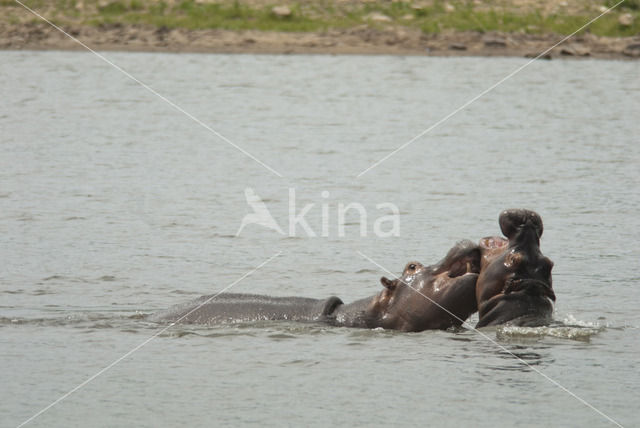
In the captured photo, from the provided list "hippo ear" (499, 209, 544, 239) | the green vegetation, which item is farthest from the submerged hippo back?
the green vegetation

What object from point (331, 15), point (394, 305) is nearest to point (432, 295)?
point (394, 305)

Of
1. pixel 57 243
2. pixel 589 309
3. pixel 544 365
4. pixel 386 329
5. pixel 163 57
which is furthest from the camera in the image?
pixel 163 57

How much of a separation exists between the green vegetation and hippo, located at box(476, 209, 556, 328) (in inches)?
1211

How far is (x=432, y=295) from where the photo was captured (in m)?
9.95

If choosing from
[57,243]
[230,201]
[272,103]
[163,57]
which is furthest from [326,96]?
[57,243]

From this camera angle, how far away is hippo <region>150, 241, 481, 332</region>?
9.85m

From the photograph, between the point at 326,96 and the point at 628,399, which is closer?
the point at 628,399

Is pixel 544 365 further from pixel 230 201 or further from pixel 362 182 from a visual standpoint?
pixel 362 182

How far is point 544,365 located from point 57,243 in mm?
7388

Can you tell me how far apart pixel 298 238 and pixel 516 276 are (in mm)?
6785

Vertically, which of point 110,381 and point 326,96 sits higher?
point 326,96

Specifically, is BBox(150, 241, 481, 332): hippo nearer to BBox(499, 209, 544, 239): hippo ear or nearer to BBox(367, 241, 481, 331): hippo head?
BBox(367, 241, 481, 331): hippo head

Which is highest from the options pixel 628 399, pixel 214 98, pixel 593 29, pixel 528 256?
pixel 593 29

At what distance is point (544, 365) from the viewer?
9664mm
